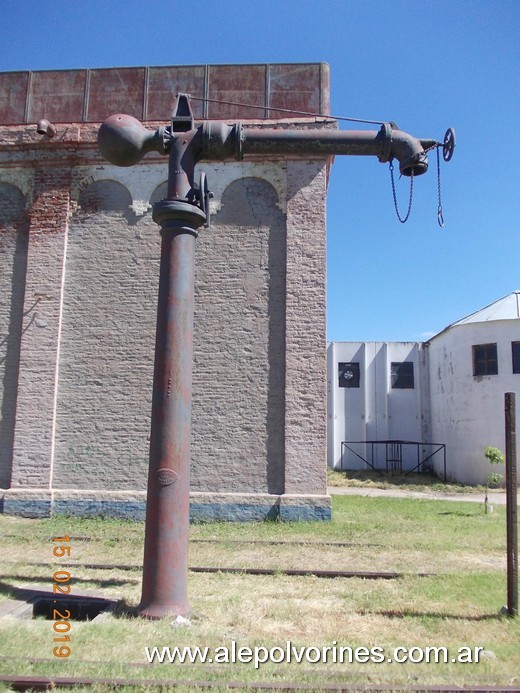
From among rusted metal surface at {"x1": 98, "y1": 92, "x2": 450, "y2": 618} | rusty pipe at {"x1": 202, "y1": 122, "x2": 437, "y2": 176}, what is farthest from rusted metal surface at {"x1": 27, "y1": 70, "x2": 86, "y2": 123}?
rusty pipe at {"x1": 202, "y1": 122, "x2": 437, "y2": 176}

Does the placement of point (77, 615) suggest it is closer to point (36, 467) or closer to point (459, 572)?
point (459, 572)

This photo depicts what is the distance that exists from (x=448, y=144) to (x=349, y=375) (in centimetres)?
2043

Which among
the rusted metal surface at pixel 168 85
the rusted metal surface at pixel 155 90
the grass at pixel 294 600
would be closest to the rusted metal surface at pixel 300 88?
the rusted metal surface at pixel 155 90

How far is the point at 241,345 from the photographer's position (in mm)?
10859

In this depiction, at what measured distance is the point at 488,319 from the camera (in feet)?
69.8

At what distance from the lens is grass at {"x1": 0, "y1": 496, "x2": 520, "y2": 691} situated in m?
4.02

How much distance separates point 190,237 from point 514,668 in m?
4.42

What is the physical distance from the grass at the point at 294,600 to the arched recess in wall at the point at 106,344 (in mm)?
1106

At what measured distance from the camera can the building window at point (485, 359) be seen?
2092 cm

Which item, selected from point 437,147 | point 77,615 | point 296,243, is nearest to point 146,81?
point 296,243

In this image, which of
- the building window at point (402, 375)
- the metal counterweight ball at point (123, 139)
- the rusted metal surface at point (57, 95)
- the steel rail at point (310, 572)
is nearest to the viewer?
the metal counterweight ball at point (123, 139)

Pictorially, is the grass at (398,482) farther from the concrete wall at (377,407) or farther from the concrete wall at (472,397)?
the concrete wall at (377,407)

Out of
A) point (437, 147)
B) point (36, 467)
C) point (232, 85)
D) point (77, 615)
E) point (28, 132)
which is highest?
point (232, 85)

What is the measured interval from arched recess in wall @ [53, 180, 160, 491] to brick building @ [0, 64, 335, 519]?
0.09 ft
